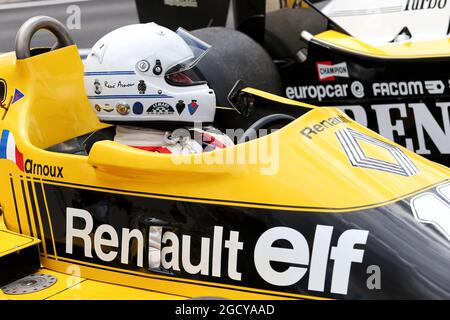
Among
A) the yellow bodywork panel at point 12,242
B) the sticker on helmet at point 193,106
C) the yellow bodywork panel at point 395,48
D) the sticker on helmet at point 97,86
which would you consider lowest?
the yellow bodywork panel at point 12,242

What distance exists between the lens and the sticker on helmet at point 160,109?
2.50m

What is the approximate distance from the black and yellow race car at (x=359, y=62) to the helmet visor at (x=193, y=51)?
157cm

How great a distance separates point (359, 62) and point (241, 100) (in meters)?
1.48

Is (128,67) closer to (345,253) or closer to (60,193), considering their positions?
(60,193)

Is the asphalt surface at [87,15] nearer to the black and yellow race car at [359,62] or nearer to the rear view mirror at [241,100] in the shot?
the black and yellow race car at [359,62]

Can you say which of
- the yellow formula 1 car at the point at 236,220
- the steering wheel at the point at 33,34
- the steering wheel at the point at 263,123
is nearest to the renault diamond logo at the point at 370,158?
the yellow formula 1 car at the point at 236,220

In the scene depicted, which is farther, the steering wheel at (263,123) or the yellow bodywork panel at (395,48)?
the yellow bodywork panel at (395,48)

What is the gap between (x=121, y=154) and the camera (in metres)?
2.25

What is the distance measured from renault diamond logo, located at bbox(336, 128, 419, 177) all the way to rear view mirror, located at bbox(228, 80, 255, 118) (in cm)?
56

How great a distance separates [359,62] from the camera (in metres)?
4.12

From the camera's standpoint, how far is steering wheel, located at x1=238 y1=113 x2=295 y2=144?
2.51 metres

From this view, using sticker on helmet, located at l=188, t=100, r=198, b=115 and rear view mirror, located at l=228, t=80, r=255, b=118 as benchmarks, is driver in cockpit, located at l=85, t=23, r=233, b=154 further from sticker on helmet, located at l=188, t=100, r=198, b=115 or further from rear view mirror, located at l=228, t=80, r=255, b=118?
rear view mirror, located at l=228, t=80, r=255, b=118

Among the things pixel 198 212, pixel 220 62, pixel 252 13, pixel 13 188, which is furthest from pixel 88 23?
pixel 198 212
